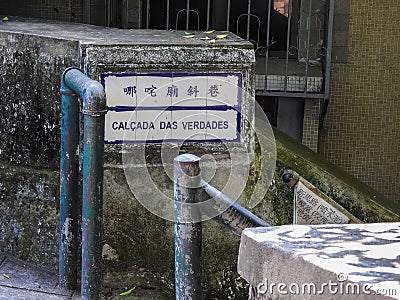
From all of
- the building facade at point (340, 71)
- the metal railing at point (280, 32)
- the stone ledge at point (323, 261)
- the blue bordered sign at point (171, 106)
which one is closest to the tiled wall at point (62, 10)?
the building facade at point (340, 71)

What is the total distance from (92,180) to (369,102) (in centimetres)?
415

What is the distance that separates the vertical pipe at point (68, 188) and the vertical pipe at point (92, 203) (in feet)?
1.03

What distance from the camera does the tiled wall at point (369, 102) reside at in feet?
23.0

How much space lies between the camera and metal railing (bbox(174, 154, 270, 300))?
2.73 metres

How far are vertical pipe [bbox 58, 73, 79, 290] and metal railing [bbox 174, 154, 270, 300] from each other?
4.14 feet

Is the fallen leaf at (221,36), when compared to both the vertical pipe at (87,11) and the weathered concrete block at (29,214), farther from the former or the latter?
the vertical pipe at (87,11)

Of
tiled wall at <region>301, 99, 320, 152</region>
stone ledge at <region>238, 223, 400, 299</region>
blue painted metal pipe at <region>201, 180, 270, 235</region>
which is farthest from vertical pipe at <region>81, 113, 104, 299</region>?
tiled wall at <region>301, 99, 320, 152</region>

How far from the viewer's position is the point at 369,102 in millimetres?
7133

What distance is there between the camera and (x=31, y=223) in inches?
170

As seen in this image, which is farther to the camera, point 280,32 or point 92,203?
point 280,32

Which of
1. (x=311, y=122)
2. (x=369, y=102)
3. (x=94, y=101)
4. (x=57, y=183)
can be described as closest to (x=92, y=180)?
(x=94, y=101)

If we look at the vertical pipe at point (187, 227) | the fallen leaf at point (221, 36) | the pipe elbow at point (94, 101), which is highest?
the fallen leaf at point (221, 36)

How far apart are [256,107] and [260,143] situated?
257 millimetres

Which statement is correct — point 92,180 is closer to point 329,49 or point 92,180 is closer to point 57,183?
point 57,183
